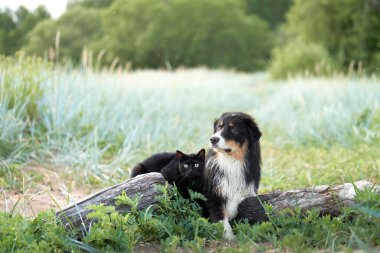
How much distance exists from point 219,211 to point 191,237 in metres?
0.39

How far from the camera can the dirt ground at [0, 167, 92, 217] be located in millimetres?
5593

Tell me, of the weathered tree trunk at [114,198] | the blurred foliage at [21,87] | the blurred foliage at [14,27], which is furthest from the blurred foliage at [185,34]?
the weathered tree trunk at [114,198]

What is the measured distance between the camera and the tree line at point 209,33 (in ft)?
75.2

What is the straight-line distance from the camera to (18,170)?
22.0 ft

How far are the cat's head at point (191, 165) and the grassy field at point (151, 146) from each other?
1.40 ft

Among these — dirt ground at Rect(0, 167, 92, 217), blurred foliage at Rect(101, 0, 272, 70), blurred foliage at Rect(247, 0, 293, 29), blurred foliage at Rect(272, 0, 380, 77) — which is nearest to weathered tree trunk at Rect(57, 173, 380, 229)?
dirt ground at Rect(0, 167, 92, 217)

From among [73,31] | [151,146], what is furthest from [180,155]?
[73,31]

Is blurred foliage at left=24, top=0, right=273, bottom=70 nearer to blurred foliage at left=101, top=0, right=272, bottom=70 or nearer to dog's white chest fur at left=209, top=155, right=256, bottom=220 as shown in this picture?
blurred foliage at left=101, top=0, right=272, bottom=70

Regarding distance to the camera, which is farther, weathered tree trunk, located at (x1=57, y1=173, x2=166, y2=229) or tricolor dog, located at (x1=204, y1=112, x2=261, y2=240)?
tricolor dog, located at (x1=204, y1=112, x2=261, y2=240)

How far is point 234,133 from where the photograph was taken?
4.38 m

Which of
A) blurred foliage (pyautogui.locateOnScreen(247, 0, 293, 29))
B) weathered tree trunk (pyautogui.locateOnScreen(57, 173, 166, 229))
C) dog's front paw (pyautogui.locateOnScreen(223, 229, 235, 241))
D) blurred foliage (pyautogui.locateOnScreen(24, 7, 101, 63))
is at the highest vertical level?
blurred foliage (pyautogui.locateOnScreen(247, 0, 293, 29))

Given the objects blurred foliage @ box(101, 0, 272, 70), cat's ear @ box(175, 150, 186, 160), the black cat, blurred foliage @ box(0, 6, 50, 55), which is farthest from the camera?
blurred foliage @ box(101, 0, 272, 70)

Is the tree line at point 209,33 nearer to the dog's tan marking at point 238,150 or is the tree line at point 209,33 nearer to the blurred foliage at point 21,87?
the blurred foliage at point 21,87

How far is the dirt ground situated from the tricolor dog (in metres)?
1.80
